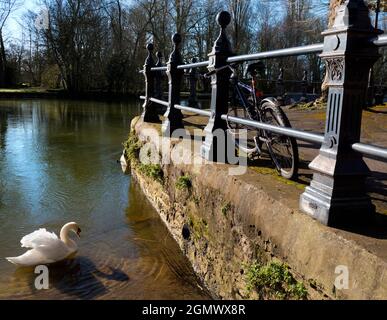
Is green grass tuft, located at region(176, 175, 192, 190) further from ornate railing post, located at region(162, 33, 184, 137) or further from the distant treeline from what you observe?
the distant treeline

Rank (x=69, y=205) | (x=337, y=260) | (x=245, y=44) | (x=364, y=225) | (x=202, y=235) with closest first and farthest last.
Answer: (x=337, y=260), (x=364, y=225), (x=202, y=235), (x=69, y=205), (x=245, y=44)

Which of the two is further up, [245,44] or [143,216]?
[245,44]

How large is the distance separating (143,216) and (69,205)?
117cm

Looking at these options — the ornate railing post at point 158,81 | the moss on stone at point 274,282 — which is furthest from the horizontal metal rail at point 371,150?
the ornate railing post at point 158,81

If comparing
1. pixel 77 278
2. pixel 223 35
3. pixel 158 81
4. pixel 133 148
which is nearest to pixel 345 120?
pixel 223 35

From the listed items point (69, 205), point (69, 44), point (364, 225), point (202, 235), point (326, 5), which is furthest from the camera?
point (69, 44)

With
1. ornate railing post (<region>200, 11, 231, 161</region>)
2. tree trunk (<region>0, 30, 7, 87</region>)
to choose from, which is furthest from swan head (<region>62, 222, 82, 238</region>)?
tree trunk (<region>0, 30, 7, 87</region>)

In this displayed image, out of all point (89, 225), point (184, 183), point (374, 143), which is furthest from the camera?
point (374, 143)

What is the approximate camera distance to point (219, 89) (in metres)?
4.35

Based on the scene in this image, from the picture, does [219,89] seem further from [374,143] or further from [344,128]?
[374,143]

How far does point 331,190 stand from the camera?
257 cm

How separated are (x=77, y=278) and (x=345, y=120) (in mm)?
2950
